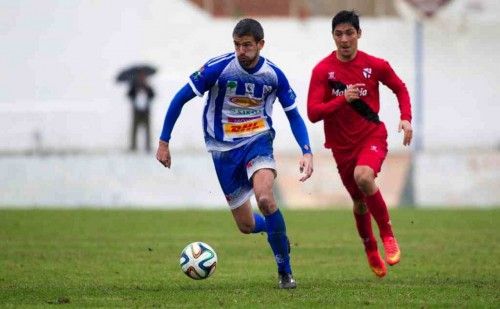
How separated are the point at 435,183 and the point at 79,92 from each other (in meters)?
11.6

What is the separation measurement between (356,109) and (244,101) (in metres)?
1.24

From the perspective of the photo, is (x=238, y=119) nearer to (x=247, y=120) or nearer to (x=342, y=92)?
(x=247, y=120)

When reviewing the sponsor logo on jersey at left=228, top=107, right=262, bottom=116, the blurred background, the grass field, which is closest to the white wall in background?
the blurred background

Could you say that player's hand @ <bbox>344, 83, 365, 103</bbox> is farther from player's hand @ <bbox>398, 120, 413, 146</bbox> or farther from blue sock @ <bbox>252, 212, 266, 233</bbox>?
blue sock @ <bbox>252, 212, 266, 233</bbox>

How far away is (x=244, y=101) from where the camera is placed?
11.5 metres

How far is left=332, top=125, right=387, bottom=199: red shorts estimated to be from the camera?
1197 cm

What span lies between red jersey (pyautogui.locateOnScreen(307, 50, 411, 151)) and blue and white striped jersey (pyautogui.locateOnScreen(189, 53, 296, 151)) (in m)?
0.52

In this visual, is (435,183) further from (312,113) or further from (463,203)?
(312,113)

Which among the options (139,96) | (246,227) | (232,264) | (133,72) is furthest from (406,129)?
(133,72)

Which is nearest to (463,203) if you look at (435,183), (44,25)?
(435,183)

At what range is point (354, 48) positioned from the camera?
472 inches

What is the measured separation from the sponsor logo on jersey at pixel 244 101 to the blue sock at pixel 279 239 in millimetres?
998

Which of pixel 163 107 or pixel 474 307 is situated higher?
pixel 474 307

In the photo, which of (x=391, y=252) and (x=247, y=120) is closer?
(x=247, y=120)
